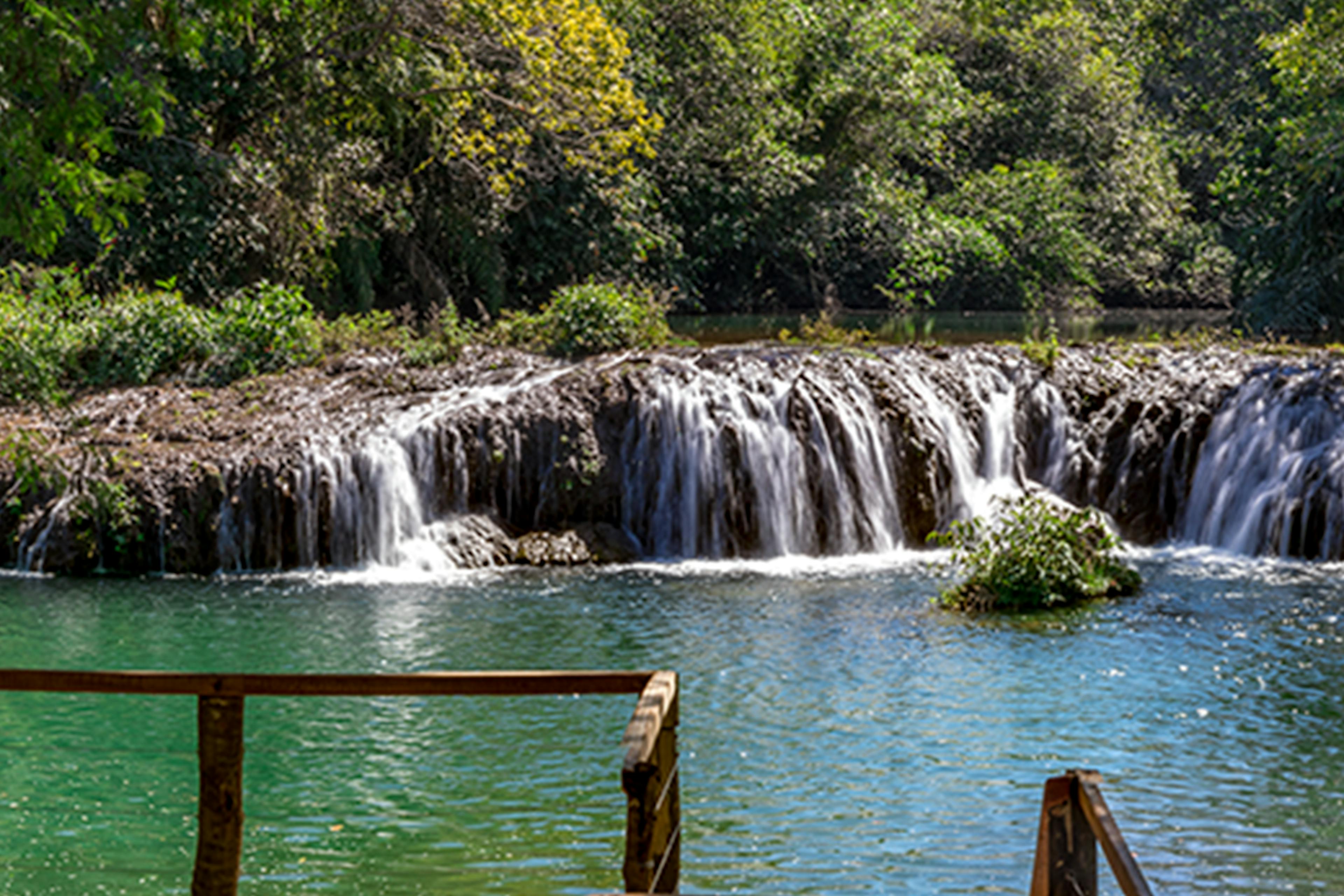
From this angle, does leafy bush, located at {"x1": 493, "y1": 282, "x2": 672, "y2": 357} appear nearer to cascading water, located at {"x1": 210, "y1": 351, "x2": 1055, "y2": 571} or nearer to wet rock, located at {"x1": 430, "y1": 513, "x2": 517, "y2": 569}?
cascading water, located at {"x1": 210, "y1": 351, "x2": 1055, "y2": 571}

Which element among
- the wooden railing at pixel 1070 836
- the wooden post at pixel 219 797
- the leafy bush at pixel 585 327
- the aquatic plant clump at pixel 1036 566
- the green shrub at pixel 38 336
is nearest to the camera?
the wooden railing at pixel 1070 836

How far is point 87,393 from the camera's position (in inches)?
753

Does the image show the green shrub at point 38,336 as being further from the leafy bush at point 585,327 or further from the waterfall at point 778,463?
the leafy bush at point 585,327

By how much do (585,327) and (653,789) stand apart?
632 inches

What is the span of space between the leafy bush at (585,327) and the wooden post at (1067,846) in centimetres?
1677

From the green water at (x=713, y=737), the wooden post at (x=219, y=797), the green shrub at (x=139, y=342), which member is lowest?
the green water at (x=713, y=737)

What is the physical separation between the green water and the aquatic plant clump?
1.36 ft

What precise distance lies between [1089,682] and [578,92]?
Result: 55.1ft

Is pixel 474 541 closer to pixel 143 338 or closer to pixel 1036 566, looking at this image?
pixel 143 338

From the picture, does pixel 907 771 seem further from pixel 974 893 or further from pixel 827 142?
pixel 827 142

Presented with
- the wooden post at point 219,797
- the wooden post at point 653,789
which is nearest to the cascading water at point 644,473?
the wooden post at point 219,797

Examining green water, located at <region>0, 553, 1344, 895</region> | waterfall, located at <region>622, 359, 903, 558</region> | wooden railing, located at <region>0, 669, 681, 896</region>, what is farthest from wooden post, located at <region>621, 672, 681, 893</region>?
waterfall, located at <region>622, 359, 903, 558</region>

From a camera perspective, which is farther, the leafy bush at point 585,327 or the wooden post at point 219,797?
the leafy bush at point 585,327

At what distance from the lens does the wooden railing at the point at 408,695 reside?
420 centimetres
